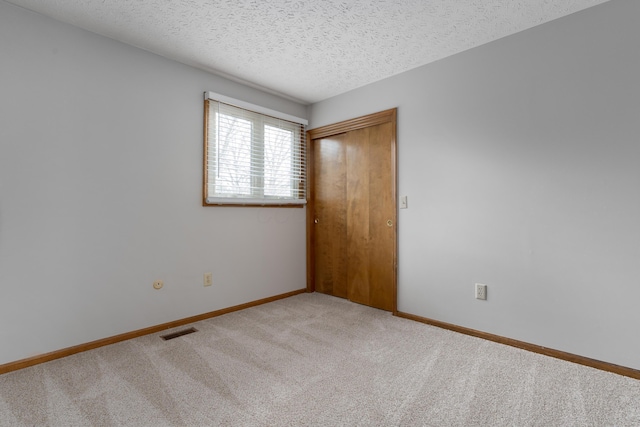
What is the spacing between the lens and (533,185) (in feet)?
7.27

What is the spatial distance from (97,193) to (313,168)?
2.27 meters

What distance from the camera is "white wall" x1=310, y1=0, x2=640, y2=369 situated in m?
1.90

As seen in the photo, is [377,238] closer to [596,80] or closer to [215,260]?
[215,260]

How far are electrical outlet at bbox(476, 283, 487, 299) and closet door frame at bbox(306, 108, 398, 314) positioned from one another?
74 centimetres

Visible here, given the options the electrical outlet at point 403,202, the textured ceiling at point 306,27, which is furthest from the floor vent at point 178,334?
the textured ceiling at point 306,27

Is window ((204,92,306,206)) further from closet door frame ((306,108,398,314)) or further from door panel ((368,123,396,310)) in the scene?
door panel ((368,123,396,310))

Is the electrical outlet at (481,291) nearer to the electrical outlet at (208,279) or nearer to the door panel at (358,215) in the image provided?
the door panel at (358,215)

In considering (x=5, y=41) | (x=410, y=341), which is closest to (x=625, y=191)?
(x=410, y=341)

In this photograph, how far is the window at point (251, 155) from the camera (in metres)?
2.93

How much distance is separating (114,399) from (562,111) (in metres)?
3.26

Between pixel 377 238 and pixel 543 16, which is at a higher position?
pixel 543 16

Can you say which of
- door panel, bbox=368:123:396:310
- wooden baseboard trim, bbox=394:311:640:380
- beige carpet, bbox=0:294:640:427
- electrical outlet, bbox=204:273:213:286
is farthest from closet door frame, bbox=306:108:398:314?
electrical outlet, bbox=204:273:213:286

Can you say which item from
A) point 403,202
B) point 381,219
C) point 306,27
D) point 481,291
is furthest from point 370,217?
point 306,27

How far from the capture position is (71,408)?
5.11ft
